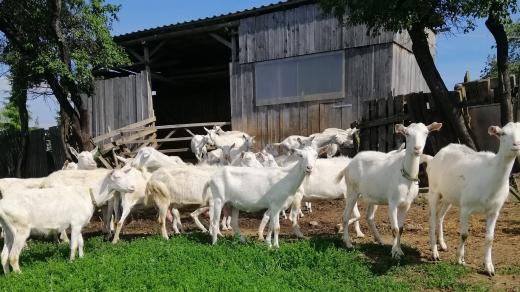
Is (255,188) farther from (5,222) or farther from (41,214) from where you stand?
(5,222)

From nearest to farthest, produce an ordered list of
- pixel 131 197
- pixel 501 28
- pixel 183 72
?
pixel 131 197
pixel 501 28
pixel 183 72

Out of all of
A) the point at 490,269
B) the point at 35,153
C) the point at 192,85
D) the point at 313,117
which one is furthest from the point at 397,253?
the point at 192,85

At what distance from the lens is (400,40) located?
16156 millimetres

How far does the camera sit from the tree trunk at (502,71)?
11.0 metres

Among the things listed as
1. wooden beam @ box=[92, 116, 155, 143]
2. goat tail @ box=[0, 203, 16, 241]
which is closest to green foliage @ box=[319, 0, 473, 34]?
goat tail @ box=[0, 203, 16, 241]

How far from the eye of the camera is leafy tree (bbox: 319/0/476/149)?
11.0m

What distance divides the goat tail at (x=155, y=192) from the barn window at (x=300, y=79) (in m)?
8.33

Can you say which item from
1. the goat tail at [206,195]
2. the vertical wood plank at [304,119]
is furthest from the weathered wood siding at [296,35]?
the goat tail at [206,195]

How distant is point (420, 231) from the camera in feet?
31.6

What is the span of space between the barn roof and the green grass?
1089cm

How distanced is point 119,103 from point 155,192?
12381mm

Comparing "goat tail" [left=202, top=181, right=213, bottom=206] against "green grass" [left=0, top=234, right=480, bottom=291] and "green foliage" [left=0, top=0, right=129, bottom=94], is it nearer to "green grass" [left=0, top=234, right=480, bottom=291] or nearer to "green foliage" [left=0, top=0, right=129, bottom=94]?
"green grass" [left=0, top=234, right=480, bottom=291]

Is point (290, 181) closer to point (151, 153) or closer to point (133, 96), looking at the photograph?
point (151, 153)

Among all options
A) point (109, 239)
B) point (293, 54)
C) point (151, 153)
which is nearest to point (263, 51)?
point (293, 54)
